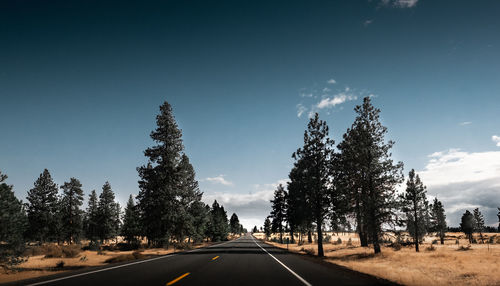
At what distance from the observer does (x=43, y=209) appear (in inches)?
2057

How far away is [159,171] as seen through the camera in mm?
30734

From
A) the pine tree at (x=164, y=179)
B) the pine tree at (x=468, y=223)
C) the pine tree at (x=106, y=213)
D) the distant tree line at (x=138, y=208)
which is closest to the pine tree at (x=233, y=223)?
the distant tree line at (x=138, y=208)

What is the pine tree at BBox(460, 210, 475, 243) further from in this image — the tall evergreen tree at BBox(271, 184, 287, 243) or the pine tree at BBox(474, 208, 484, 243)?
the tall evergreen tree at BBox(271, 184, 287, 243)

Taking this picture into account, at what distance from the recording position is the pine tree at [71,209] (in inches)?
2185

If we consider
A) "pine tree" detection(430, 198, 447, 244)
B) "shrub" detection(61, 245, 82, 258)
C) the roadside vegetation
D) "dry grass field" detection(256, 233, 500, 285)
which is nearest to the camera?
"dry grass field" detection(256, 233, 500, 285)

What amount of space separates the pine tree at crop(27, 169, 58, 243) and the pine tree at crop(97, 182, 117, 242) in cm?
1198

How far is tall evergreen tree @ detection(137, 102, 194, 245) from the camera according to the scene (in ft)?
98.3

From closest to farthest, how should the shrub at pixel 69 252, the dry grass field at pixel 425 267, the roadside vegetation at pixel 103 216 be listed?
the dry grass field at pixel 425 267 < the roadside vegetation at pixel 103 216 < the shrub at pixel 69 252

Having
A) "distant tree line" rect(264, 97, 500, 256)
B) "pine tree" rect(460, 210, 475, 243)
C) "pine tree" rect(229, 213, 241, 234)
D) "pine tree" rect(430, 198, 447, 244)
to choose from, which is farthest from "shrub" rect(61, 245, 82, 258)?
"pine tree" rect(229, 213, 241, 234)

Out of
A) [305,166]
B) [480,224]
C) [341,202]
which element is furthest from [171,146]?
[480,224]

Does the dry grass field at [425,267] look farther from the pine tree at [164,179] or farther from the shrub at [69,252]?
the shrub at [69,252]

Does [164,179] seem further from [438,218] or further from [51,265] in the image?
[438,218]

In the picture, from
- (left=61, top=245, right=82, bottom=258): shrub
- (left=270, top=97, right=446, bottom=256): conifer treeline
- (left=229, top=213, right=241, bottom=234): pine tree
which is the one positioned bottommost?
(left=229, top=213, right=241, bottom=234): pine tree

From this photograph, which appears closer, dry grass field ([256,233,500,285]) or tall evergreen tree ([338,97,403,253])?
dry grass field ([256,233,500,285])
